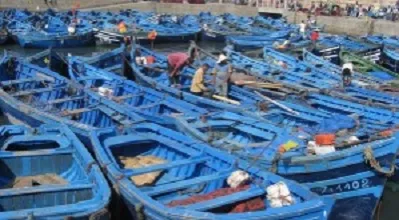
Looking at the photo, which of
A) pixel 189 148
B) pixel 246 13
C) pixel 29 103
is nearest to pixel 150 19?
pixel 246 13

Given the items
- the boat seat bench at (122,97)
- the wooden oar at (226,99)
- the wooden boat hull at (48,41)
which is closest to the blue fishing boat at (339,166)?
the wooden oar at (226,99)

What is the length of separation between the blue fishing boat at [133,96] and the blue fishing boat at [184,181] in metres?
2.03

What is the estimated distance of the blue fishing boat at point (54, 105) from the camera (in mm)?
16094

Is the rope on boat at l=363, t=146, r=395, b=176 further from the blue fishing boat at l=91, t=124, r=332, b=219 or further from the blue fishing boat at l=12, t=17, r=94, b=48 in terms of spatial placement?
the blue fishing boat at l=12, t=17, r=94, b=48

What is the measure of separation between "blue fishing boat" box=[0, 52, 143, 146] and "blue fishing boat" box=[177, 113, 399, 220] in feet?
11.7

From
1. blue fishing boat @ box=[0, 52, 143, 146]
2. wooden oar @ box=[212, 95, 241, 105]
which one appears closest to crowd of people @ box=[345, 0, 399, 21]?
wooden oar @ box=[212, 95, 241, 105]

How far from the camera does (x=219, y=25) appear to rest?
47.3 metres

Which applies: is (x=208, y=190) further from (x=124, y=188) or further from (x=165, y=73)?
(x=165, y=73)

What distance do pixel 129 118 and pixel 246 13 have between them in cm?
4696

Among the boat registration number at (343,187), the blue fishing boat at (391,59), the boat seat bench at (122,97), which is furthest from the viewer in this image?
the blue fishing boat at (391,59)

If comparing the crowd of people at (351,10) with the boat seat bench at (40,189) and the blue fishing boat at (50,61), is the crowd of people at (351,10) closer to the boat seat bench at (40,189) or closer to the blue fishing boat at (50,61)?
the blue fishing boat at (50,61)

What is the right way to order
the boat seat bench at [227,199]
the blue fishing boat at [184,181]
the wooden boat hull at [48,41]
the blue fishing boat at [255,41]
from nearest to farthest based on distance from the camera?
the blue fishing boat at [184,181]
the boat seat bench at [227,199]
the wooden boat hull at [48,41]
the blue fishing boat at [255,41]

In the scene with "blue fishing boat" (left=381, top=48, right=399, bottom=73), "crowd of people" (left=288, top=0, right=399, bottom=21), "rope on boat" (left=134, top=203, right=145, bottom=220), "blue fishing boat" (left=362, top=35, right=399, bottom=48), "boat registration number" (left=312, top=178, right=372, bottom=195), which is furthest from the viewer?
"crowd of people" (left=288, top=0, right=399, bottom=21)

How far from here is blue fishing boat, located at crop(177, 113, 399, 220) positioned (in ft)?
40.3
